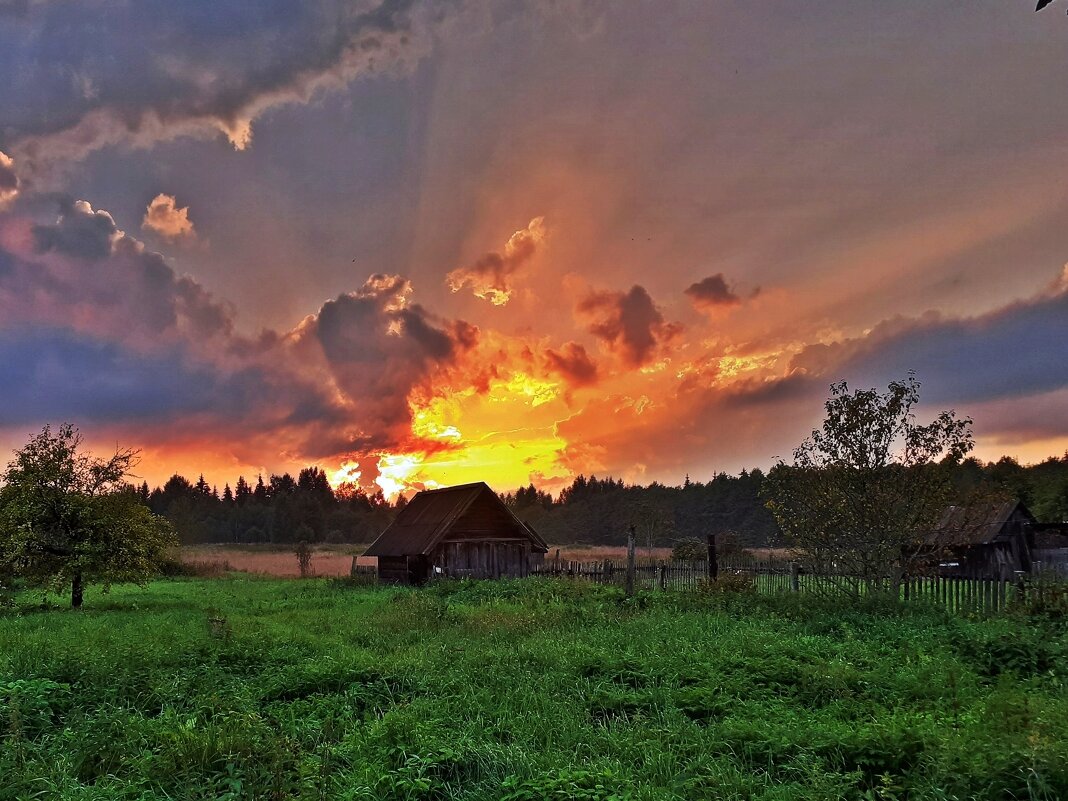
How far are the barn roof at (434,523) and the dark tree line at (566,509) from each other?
1165 inches

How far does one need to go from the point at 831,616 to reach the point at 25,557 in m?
25.2

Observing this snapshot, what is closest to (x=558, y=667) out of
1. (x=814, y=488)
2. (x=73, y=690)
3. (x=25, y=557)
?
(x=73, y=690)

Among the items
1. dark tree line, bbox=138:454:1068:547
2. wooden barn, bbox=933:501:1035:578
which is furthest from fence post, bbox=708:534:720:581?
dark tree line, bbox=138:454:1068:547

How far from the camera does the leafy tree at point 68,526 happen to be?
72.0 feet

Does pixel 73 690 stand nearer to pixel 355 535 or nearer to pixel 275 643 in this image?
pixel 275 643

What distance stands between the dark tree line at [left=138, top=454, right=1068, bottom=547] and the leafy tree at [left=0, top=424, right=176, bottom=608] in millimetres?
48358

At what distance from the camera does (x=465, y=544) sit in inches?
1375

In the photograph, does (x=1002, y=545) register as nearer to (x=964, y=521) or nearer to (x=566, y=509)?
(x=964, y=521)

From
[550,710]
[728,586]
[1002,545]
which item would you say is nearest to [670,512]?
[1002,545]

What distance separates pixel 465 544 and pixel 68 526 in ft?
58.6

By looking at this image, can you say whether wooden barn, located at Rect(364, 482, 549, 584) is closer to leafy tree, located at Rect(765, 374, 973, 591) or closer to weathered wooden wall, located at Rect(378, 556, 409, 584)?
weathered wooden wall, located at Rect(378, 556, 409, 584)

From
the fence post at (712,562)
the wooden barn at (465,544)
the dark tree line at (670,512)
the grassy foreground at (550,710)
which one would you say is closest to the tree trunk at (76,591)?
the grassy foreground at (550,710)

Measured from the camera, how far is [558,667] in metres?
11.2

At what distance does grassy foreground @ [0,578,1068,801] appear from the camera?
6.17 metres
